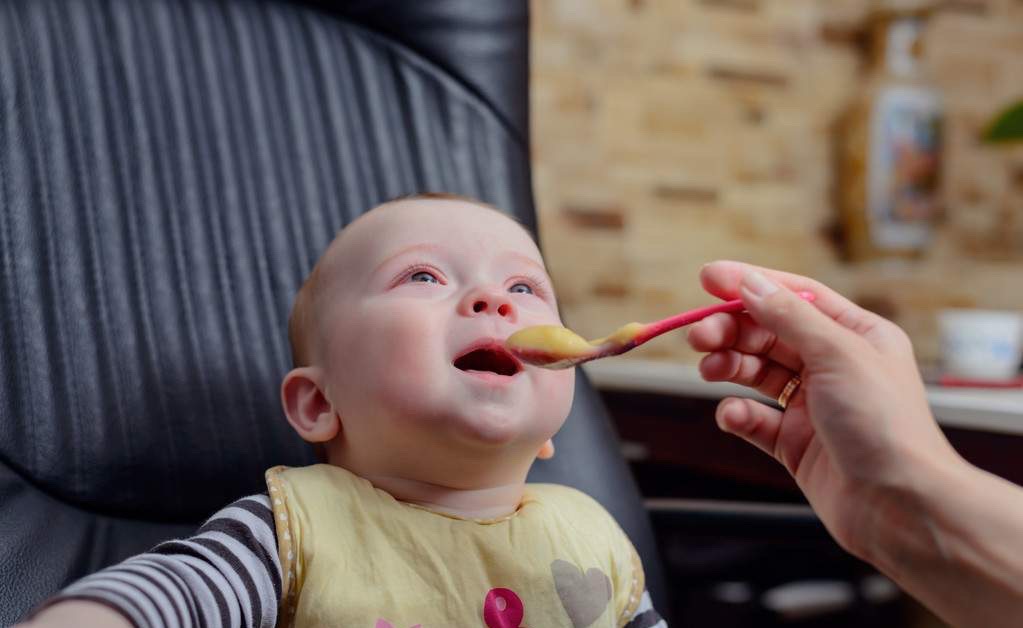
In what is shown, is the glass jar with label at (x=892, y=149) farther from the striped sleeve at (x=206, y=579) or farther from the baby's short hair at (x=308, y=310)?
the striped sleeve at (x=206, y=579)

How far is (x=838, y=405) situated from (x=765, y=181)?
1.32 metres

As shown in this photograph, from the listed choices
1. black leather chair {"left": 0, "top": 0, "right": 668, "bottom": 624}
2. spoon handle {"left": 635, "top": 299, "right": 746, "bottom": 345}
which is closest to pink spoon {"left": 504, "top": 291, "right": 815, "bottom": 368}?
spoon handle {"left": 635, "top": 299, "right": 746, "bottom": 345}

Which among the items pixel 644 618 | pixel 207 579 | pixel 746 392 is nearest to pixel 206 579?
pixel 207 579

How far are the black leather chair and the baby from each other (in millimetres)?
178

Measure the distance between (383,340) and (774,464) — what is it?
2.22 feet

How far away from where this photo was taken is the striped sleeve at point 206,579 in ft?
1.96

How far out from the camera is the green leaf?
154cm

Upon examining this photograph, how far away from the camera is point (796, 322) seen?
0.66 meters

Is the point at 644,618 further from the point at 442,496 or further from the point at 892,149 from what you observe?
the point at 892,149

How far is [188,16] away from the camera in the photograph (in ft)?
3.67

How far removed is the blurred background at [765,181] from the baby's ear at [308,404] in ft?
2.40

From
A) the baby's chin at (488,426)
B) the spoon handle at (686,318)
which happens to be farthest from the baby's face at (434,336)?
the spoon handle at (686,318)

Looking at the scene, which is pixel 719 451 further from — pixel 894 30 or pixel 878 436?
pixel 894 30

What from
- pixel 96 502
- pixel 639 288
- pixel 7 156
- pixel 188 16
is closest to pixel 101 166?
pixel 7 156
